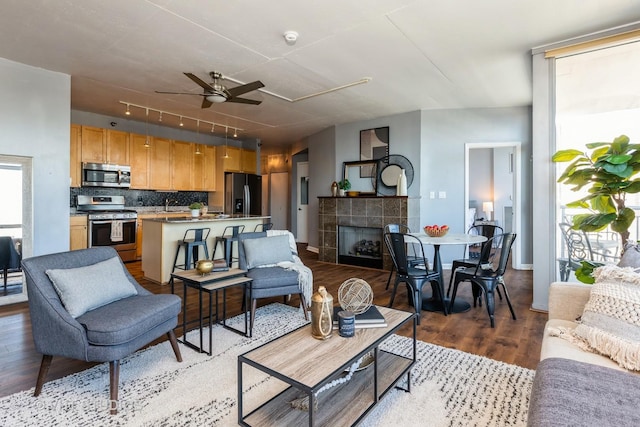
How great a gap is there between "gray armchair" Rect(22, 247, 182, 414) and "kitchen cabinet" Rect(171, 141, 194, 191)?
16.3ft

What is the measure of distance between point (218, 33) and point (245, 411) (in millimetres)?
2944

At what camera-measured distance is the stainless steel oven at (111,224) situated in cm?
545

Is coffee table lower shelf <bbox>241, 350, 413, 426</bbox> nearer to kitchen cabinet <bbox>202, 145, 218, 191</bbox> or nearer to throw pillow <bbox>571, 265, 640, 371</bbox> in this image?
throw pillow <bbox>571, 265, 640, 371</bbox>

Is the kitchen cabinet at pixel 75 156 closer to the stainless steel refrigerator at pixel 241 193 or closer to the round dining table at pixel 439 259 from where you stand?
the stainless steel refrigerator at pixel 241 193

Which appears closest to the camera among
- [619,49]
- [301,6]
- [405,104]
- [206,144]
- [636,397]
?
[636,397]

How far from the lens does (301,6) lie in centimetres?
258

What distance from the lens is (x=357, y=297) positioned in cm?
197

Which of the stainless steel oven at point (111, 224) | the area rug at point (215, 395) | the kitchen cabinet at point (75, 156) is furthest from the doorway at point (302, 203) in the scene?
the area rug at point (215, 395)

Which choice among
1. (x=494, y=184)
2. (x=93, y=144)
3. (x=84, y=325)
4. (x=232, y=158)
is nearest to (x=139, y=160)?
(x=93, y=144)

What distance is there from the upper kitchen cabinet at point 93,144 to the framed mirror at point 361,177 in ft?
13.9

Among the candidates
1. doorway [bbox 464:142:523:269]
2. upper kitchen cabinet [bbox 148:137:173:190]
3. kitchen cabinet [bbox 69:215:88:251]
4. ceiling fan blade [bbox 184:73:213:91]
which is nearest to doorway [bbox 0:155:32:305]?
kitchen cabinet [bbox 69:215:88:251]

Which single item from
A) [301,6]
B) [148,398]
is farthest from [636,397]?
[301,6]

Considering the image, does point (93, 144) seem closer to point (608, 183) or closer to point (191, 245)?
point (191, 245)

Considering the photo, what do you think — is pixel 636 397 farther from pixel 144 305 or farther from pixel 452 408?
pixel 144 305
